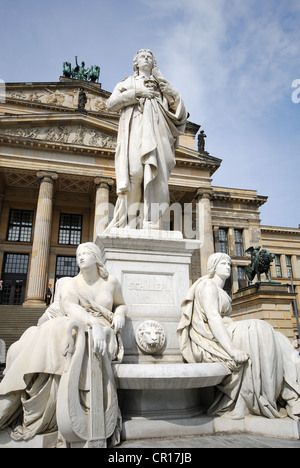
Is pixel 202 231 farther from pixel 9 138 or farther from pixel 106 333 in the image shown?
pixel 106 333

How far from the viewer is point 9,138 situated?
28031 mm

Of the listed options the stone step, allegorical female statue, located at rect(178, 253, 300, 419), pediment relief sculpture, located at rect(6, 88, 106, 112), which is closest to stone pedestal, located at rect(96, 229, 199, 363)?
allegorical female statue, located at rect(178, 253, 300, 419)

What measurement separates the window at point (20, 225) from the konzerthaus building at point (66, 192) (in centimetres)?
9

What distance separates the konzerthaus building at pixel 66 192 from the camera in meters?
28.3

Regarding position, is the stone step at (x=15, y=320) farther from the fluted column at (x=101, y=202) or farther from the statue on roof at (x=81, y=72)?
the statue on roof at (x=81, y=72)

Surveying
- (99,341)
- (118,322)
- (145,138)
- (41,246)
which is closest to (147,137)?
(145,138)

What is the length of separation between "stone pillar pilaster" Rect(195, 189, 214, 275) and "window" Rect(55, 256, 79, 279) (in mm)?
11580

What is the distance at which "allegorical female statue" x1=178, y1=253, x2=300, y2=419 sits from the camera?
10.1 ft

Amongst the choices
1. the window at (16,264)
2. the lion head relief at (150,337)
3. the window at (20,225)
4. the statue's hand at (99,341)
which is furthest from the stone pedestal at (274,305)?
the window at (20,225)

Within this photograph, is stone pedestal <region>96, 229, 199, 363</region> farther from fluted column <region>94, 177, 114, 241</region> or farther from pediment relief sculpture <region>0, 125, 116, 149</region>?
pediment relief sculpture <region>0, 125, 116, 149</region>

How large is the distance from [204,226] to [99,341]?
2801 centimetres

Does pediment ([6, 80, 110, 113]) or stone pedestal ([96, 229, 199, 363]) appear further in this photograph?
pediment ([6, 80, 110, 113])
